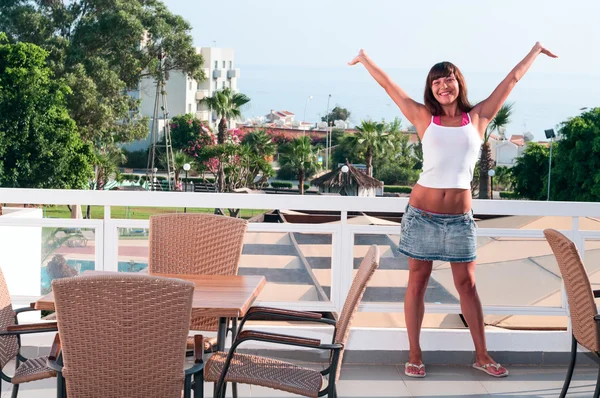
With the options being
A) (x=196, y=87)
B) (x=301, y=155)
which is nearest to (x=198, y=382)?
(x=301, y=155)

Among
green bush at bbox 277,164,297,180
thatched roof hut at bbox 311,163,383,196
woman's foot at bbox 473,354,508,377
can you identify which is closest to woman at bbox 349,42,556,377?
woman's foot at bbox 473,354,508,377

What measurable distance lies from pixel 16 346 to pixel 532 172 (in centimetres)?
5812

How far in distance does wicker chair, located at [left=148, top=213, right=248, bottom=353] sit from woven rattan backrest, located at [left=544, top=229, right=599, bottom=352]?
4.30 ft

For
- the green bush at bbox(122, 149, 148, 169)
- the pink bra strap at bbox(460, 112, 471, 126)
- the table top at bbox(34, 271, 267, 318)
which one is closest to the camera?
the table top at bbox(34, 271, 267, 318)

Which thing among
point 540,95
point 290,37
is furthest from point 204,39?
point 540,95

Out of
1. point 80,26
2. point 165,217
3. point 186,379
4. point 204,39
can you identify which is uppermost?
point 204,39

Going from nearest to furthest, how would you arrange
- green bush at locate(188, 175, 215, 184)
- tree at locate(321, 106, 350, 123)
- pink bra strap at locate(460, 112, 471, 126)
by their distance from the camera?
1. pink bra strap at locate(460, 112, 471, 126)
2. green bush at locate(188, 175, 215, 184)
3. tree at locate(321, 106, 350, 123)

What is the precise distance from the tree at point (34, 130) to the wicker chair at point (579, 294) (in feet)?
122

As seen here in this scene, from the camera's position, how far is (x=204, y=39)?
306 ft

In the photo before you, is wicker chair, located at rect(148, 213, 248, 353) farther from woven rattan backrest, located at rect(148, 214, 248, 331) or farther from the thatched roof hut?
the thatched roof hut

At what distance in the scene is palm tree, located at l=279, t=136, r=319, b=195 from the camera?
60844 millimetres

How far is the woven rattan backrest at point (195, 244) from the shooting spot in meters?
3.65

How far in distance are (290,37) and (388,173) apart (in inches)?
1351

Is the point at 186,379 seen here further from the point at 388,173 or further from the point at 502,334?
the point at 388,173
